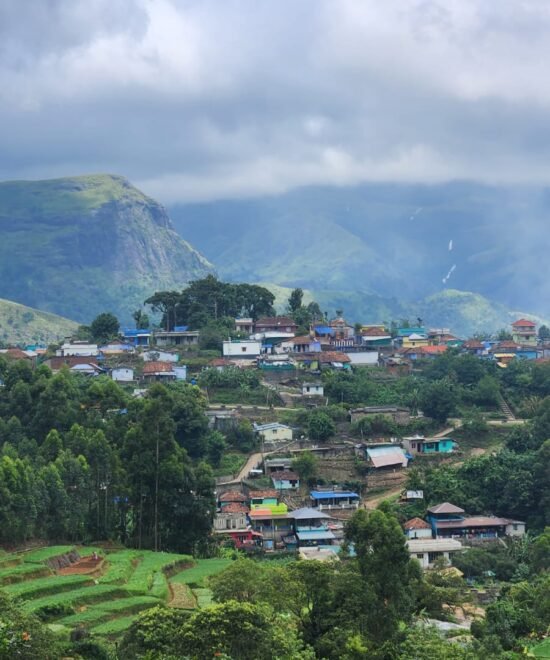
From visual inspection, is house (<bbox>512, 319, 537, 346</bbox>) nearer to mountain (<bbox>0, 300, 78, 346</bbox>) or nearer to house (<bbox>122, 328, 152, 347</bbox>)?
house (<bbox>122, 328, 152, 347</bbox>)

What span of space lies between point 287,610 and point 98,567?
426 inches

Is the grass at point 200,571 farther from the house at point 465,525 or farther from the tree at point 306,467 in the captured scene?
the tree at point 306,467

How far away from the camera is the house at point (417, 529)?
4700cm

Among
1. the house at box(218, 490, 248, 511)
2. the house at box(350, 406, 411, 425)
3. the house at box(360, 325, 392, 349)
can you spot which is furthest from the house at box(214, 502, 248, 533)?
the house at box(360, 325, 392, 349)

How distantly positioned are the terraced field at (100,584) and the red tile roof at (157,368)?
78.5 feet

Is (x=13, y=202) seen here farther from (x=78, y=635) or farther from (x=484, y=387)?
(x=78, y=635)

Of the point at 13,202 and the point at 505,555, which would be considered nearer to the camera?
the point at 505,555

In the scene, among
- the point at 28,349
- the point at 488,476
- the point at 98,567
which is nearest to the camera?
the point at 98,567

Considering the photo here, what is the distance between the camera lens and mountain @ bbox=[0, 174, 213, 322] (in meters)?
179

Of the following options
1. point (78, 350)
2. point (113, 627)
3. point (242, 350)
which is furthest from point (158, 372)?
point (113, 627)

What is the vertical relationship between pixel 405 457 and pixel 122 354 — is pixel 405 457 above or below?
below

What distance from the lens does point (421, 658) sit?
80.8 ft

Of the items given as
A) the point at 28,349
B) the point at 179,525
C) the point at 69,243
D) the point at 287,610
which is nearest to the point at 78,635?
the point at 287,610

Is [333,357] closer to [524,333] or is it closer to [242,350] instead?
[242,350]
